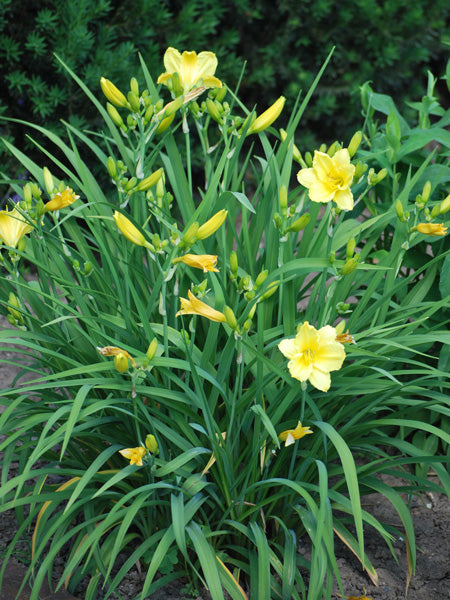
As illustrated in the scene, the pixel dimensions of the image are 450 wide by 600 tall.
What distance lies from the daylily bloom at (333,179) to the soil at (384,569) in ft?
2.61

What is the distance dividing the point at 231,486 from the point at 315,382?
1.35 ft

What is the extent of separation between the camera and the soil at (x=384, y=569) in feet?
5.31

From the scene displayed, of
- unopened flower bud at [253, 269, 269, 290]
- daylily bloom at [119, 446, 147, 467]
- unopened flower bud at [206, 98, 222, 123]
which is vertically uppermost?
unopened flower bud at [206, 98, 222, 123]

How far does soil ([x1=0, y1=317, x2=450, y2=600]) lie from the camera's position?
1.62m

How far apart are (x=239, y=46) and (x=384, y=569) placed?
3.29 meters

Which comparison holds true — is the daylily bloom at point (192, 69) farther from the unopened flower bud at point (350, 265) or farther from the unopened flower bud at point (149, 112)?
the unopened flower bud at point (350, 265)

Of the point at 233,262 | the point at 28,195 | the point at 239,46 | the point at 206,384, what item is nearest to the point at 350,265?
the point at 233,262

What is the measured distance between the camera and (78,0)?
2.94m

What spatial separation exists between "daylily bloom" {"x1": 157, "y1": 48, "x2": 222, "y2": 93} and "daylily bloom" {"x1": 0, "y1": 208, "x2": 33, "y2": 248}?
0.50m

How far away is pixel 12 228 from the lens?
155 centimetres

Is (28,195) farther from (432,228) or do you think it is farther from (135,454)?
(432,228)

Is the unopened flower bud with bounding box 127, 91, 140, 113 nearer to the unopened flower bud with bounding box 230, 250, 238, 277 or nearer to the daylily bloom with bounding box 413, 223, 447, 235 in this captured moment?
the unopened flower bud with bounding box 230, 250, 238, 277

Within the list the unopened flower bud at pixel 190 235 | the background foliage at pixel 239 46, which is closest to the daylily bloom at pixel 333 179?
the unopened flower bud at pixel 190 235

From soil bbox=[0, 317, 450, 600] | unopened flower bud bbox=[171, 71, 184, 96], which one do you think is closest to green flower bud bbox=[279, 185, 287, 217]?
unopened flower bud bbox=[171, 71, 184, 96]
